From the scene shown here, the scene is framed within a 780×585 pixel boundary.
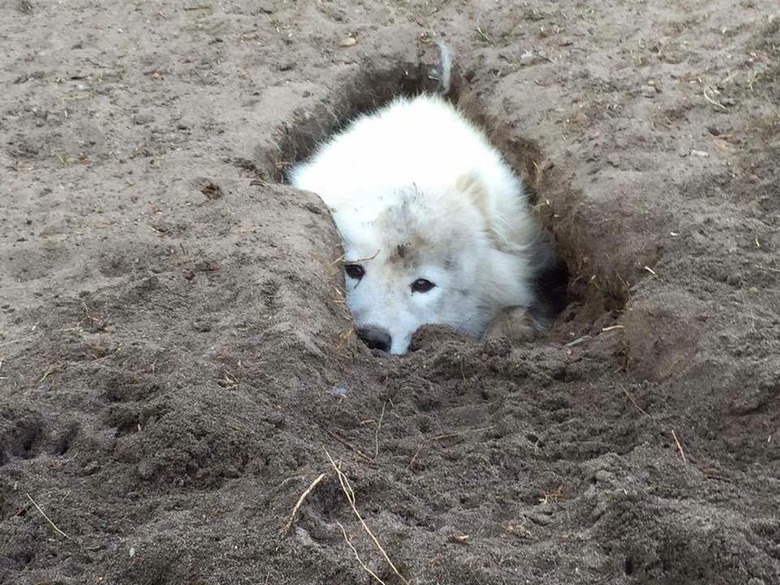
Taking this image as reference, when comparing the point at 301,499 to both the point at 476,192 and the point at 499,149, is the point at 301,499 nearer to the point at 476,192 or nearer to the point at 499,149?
the point at 476,192

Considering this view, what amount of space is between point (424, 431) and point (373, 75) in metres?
3.63

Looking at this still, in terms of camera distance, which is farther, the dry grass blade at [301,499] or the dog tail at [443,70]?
the dog tail at [443,70]

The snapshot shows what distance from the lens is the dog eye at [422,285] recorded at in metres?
4.39

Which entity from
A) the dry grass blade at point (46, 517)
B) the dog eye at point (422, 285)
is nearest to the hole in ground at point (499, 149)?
the dog eye at point (422, 285)

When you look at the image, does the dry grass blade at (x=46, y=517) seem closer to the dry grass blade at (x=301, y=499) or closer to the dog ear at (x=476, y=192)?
the dry grass blade at (x=301, y=499)

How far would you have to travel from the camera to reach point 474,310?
4.59m

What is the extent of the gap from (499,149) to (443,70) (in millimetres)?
1075

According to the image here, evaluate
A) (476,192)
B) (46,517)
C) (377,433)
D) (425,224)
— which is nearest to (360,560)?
(377,433)

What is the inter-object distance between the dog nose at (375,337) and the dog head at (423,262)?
2.4 inches

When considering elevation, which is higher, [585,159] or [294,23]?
[585,159]

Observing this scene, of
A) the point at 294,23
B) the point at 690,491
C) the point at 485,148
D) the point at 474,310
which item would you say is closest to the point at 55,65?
the point at 294,23

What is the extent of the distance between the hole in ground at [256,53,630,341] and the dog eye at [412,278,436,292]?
722 millimetres

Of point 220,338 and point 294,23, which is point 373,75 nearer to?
point 294,23

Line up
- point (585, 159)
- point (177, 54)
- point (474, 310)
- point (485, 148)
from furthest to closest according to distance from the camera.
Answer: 1. point (177, 54)
2. point (485, 148)
3. point (474, 310)
4. point (585, 159)
